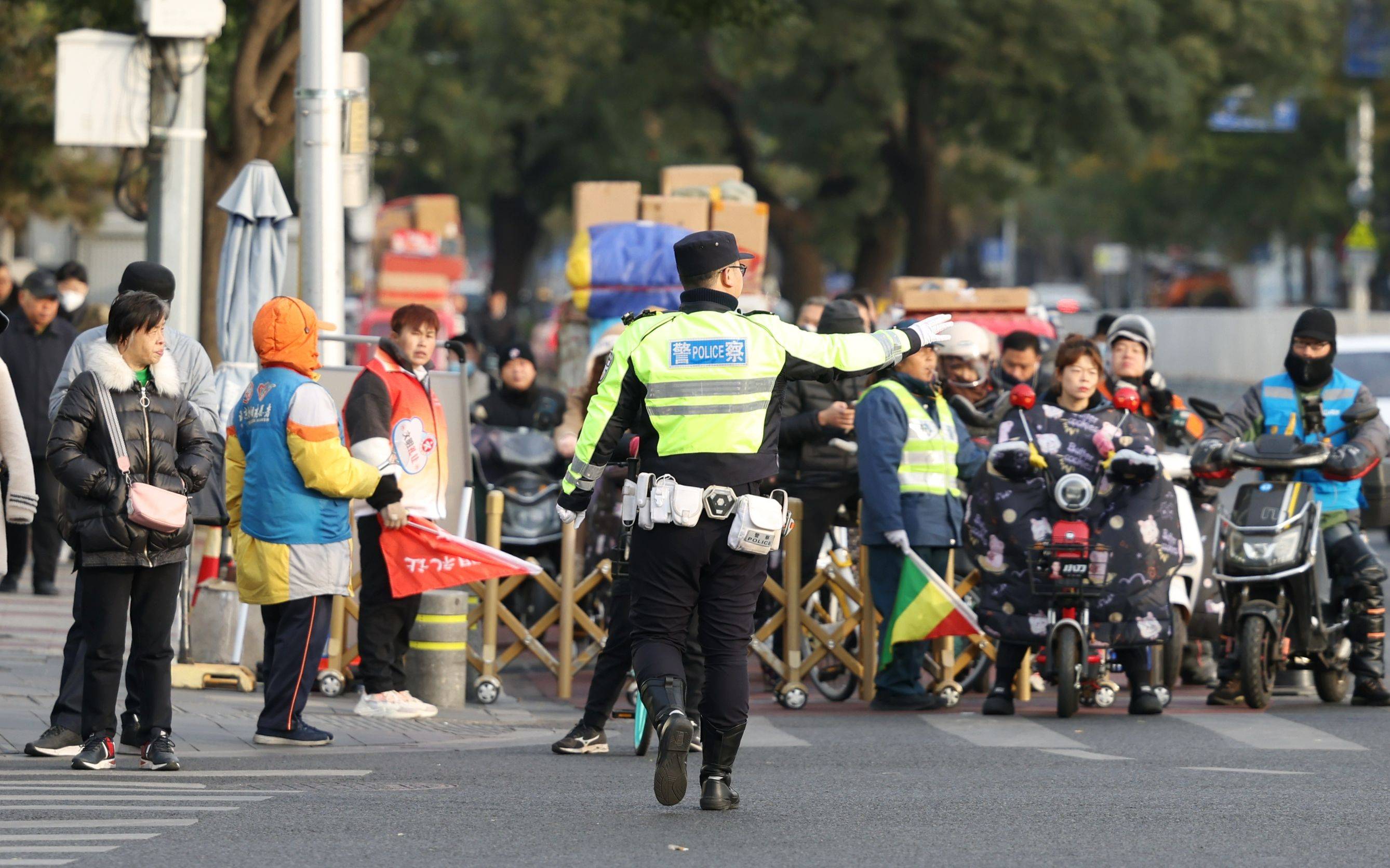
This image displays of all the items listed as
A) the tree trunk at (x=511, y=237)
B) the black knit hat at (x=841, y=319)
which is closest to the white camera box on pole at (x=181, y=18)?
the black knit hat at (x=841, y=319)

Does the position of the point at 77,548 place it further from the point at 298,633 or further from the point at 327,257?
the point at 327,257

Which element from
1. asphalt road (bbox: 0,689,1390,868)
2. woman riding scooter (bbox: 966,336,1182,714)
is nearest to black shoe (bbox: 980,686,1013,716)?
woman riding scooter (bbox: 966,336,1182,714)

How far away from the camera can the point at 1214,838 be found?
699 centimetres

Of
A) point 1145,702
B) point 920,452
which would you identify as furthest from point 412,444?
point 1145,702

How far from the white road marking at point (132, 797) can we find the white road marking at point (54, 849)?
84 centimetres

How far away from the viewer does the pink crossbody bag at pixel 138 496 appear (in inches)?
321

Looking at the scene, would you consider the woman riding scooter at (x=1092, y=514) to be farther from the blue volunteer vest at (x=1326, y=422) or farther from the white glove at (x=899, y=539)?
the blue volunteer vest at (x=1326, y=422)

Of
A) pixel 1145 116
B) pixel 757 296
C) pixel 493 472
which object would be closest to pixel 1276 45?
pixel 1145 116

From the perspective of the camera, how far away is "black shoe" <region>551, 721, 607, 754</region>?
9109 mm

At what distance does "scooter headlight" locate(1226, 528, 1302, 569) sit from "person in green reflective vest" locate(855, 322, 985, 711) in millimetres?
1314

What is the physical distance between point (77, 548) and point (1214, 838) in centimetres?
419

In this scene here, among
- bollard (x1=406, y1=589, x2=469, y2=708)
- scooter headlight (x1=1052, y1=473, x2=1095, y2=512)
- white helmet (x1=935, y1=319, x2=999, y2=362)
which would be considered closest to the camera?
scooter headlight (x1=1052, y1=473, x2=1095, y2=512)

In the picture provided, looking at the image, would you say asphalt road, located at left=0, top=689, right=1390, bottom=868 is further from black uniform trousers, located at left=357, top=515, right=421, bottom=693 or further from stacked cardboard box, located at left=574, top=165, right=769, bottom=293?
stacked cardboard box, located at left=574, top=165, right=769, bottom=293

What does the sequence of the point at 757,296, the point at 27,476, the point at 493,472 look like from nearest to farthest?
the point at 27,476
the point at 493,472
the point at 757,296
